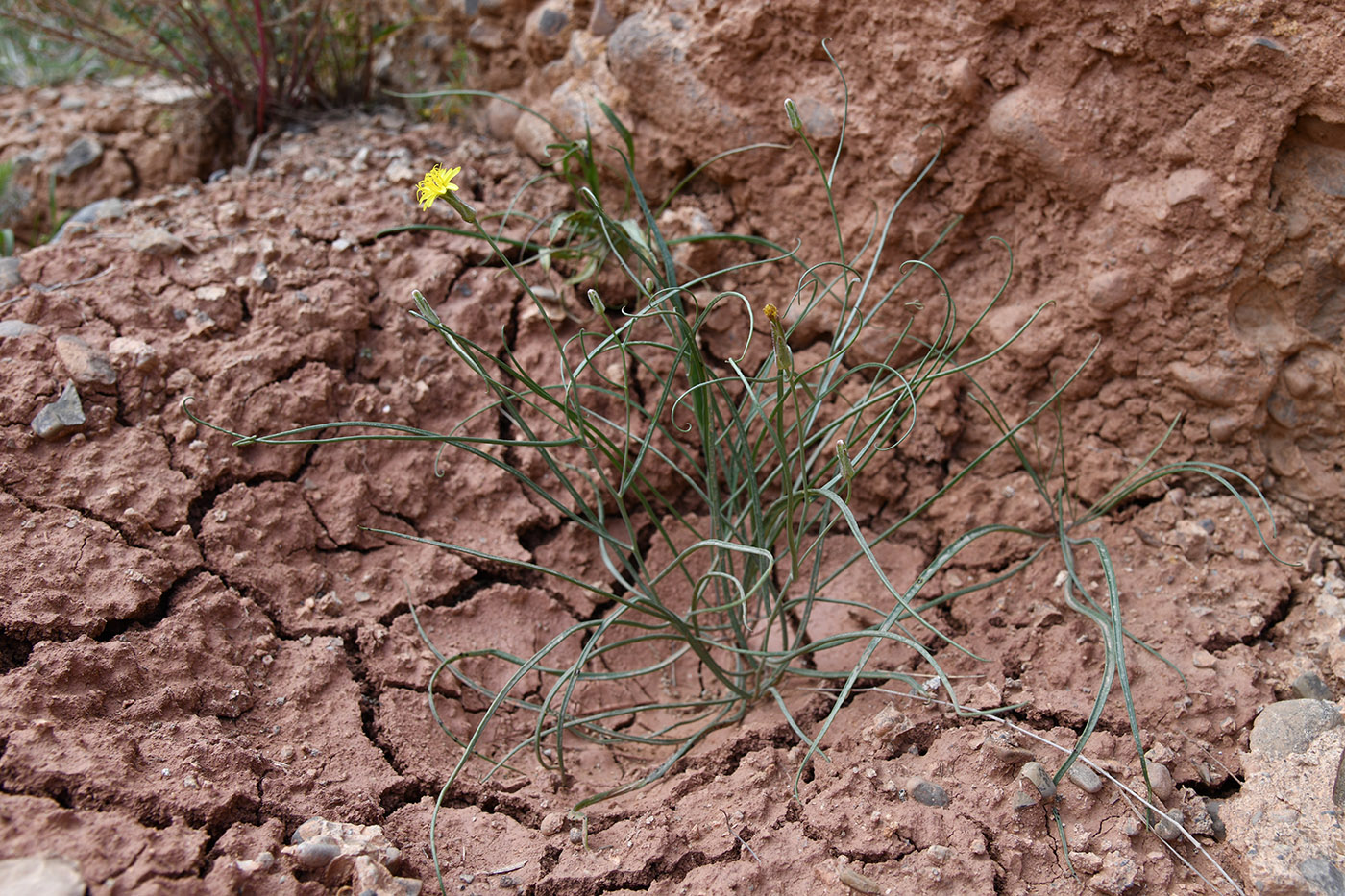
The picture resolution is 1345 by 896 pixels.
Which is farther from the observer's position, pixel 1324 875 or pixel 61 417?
pixel 61 417

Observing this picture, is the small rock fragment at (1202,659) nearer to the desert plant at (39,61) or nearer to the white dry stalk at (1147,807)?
the white dry stalk at (1147,807)

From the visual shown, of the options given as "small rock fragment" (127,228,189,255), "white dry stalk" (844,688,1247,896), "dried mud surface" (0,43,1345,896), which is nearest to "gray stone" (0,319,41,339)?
"dried mud surface" (0,43,1345,896)

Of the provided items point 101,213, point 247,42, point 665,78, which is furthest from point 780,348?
point 247,42

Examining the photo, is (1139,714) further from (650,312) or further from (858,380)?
(650,312)

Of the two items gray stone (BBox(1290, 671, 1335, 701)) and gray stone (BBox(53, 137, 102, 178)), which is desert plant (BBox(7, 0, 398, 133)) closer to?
gray stone (BBox(53, 137, 102, 178))

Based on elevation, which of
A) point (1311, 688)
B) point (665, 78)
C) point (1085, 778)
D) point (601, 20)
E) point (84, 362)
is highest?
point (601, 20)

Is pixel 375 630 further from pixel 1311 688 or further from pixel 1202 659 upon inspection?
pixel 1311 688

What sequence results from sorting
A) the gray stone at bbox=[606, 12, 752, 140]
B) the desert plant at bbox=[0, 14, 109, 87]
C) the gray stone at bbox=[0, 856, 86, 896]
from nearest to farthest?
the gray stone at bbox=[0, 856, 86, 896] → the gray stone at bbox=[606, 12, 752, 140] → the desert plant at bbox=[0, 14, 109, 87]
